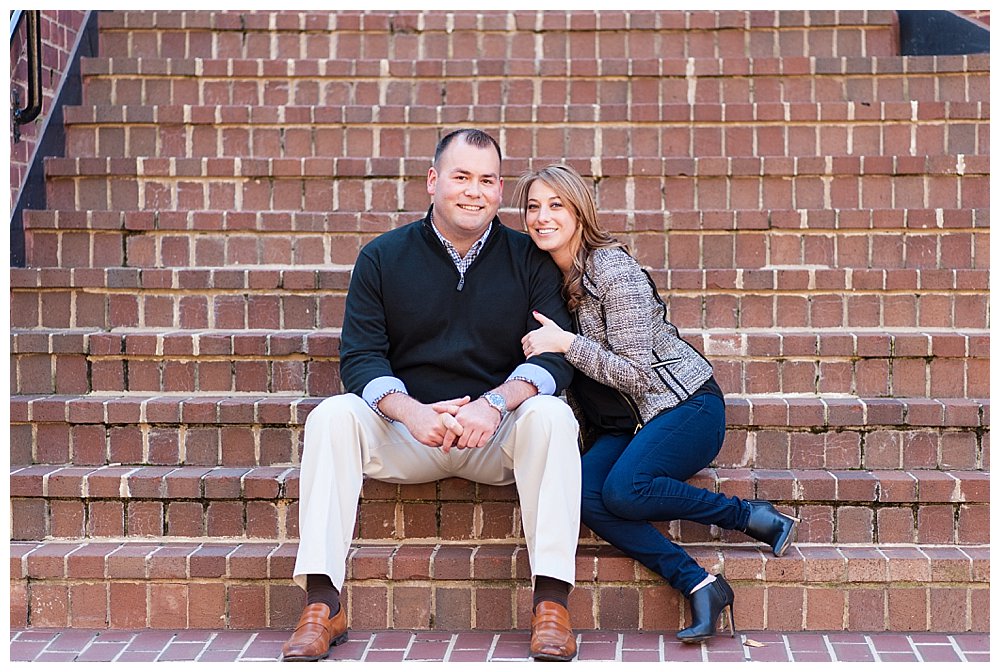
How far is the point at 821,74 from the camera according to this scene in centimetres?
434

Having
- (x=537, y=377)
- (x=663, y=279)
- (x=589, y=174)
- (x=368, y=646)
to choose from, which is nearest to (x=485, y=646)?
(x=368, y=646)

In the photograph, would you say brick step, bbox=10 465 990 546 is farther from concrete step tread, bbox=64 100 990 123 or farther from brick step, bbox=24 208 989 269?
concrete step tread, bbox=64 100 990 123

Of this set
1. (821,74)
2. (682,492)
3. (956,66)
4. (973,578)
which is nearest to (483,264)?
(682,492)

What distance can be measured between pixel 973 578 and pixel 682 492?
34.3 inches

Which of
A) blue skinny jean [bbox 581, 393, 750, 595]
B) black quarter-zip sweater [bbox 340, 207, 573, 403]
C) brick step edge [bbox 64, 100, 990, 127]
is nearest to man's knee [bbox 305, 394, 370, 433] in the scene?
black quarter-zip sweater [bbox 340, 207, 573, 403]

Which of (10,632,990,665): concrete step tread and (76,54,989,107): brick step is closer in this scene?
(10,632,990,665): concrete step tread

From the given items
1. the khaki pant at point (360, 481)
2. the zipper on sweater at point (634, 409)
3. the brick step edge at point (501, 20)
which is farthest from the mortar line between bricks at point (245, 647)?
the brick step edge at point (501, 20)

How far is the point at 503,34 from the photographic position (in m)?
4.75

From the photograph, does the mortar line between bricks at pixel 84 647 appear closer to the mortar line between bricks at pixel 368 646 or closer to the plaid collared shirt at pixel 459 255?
the mortar line between bricks at pixel 368 646

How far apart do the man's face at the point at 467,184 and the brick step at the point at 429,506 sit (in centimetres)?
78

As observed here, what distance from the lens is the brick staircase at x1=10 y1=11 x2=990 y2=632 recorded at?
2.86 m

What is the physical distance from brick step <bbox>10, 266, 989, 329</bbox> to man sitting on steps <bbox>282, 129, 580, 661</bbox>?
2.24ft

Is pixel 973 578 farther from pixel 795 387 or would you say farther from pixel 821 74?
pixel 821 74

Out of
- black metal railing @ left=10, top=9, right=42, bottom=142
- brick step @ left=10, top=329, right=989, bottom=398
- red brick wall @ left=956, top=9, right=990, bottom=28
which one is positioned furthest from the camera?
red brick wall @ left=956, top=9, right=990, bottom=28
